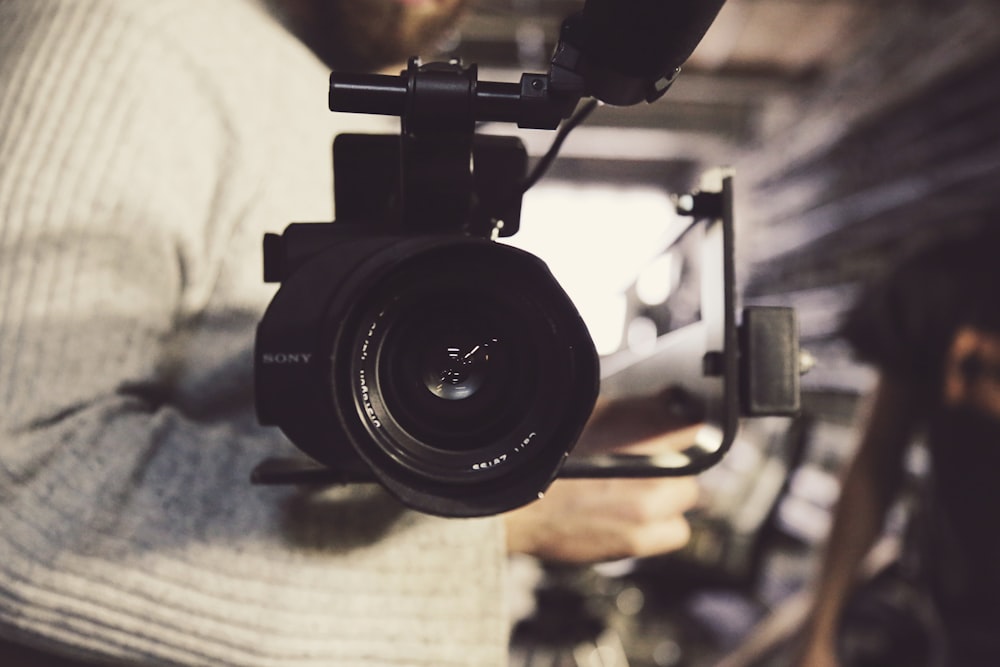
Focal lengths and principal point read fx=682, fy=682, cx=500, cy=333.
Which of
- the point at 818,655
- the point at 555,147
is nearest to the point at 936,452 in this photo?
the point at 818,655

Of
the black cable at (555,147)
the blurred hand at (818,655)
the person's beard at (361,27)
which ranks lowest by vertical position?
the blurred hand at (818,655)

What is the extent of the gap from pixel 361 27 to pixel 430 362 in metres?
0.55

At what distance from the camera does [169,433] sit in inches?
21.1

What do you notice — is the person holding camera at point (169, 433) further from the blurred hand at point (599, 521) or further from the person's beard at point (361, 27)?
the person's beard at point (361, 27)

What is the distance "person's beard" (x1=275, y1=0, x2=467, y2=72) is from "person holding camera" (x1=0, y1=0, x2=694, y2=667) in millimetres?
201

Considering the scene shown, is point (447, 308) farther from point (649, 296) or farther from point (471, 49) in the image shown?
point (471, 49)

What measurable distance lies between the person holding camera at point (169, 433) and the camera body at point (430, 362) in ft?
0.41

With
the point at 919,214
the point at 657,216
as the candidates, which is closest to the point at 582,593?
the point at 919,214

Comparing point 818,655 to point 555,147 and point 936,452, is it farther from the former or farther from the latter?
point 555,147

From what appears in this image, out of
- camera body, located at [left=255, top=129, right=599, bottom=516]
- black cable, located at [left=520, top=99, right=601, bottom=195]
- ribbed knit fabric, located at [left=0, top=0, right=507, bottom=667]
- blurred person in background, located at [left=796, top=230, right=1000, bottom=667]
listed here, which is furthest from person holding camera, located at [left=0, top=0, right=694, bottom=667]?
blurred person in background, located at [left=796, top=230, right=1000, bottom=667]

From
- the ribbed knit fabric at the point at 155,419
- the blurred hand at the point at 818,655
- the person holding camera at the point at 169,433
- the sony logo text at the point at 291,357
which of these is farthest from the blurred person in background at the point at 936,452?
the sony logo text at the point at 291,357

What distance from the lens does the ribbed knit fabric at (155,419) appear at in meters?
0.48

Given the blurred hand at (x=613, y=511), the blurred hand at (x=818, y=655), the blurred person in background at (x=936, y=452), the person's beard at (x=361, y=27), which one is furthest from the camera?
the blurred hand at (x=818, y=655)

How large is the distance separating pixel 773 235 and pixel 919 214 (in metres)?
1.46
